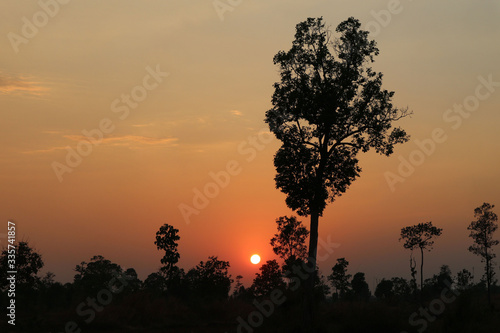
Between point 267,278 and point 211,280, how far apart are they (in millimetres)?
15106

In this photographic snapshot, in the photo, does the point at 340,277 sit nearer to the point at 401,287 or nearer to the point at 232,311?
the point at 401,287

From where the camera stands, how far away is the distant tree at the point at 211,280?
73.9 meters

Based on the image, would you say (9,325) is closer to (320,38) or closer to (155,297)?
(155,297)

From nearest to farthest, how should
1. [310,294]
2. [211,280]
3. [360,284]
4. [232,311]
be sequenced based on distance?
[310,294]
[232,311]
[211,280]
[360,284]

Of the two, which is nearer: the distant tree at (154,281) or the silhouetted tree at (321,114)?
the silhouetted tree at (321,114)

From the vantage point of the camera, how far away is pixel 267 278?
296ft

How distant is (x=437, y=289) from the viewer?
5320 inches

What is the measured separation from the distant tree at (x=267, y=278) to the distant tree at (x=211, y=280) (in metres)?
7.85

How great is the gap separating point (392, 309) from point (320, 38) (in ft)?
Result: 57.0

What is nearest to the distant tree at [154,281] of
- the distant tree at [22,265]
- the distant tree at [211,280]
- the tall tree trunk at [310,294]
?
the distant tree at [211,280]

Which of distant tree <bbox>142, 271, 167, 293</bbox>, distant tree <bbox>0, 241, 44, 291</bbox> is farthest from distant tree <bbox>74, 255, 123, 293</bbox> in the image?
distant tree <bbox>0, 241, 44, 291</bbox>

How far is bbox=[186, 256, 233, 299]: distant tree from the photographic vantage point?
73938 mm

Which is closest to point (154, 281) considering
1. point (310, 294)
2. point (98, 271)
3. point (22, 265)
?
point (98, 271)

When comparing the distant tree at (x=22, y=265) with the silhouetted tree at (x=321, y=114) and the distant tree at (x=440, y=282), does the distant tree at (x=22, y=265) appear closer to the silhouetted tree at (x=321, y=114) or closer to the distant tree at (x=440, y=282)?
the silhouetted tree at (x=321, y=114)
